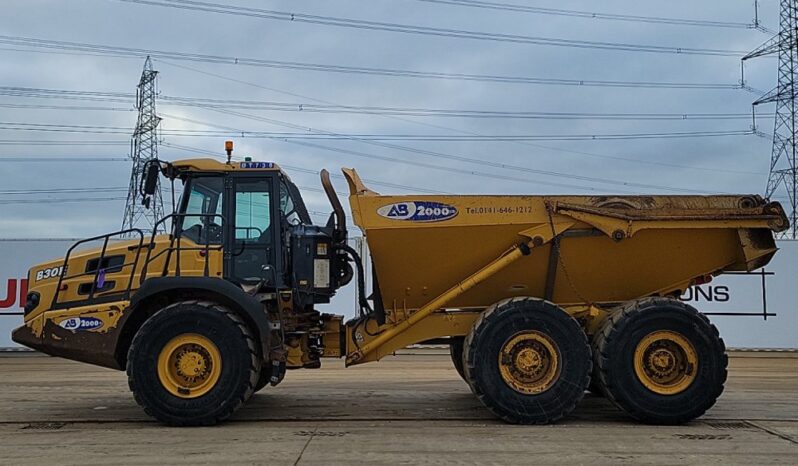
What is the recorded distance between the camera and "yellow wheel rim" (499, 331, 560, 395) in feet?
23.9

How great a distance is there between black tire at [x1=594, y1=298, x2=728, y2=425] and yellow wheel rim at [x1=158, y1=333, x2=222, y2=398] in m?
3.92

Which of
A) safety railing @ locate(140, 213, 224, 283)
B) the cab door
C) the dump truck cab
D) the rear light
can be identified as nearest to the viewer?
the dump truck cab

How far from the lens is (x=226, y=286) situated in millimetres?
7203

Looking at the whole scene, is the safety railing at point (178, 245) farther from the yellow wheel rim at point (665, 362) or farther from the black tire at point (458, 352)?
the yellow wheel rim at point (665, 362)

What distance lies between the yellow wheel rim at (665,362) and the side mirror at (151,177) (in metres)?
5.23

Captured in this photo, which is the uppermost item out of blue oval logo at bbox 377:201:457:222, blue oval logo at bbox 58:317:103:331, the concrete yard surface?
blue oval logo at bbox 377:201:457:222

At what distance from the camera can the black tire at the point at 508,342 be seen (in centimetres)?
722

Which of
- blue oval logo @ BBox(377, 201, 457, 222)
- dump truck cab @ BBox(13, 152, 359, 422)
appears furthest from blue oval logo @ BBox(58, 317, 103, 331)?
blue oval logo @ BBox(377, 201, 457, 222)

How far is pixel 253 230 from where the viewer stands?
25.5ft

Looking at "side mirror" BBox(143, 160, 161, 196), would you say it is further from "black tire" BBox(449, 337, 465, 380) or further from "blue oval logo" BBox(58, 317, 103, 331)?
"black tire" BBox(449, 337, 465, 380)

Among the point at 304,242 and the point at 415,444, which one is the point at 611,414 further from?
the point at 304,242

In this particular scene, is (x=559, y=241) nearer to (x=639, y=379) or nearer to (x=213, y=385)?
(x=639, y=379)

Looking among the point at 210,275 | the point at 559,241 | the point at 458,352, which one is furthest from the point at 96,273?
the point at 559,241

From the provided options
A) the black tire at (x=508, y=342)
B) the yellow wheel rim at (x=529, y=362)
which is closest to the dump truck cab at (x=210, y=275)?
the black tire at (x=508, y=342)
